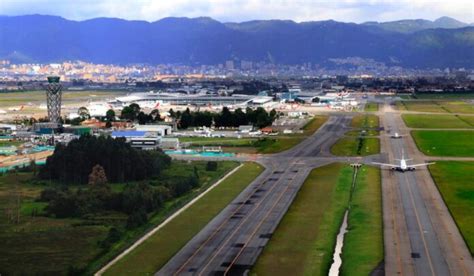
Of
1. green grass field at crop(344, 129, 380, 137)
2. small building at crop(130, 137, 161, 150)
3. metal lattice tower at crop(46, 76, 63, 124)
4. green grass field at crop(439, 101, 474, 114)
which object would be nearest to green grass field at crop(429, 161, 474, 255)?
green grass field at crop(344, 129, 380, 137)

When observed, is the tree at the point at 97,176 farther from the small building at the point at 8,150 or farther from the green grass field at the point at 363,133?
the green grass field at the point at 363,133

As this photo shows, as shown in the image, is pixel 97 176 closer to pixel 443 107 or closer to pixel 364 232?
pixel 364 232

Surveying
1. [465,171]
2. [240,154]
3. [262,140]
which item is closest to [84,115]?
[262,140]

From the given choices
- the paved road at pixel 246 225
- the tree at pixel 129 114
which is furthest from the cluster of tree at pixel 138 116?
the paved road at pixel 246 225

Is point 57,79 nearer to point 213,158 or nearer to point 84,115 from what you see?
point 84,115

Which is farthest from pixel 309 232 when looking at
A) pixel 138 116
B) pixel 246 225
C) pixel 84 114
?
pixel 84 114
